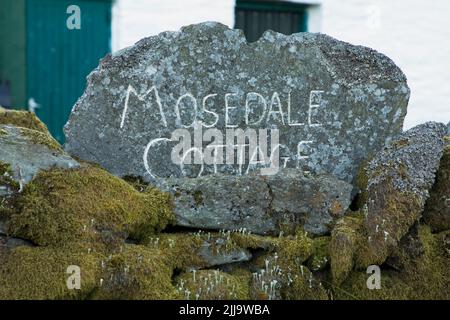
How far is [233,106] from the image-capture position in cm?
412

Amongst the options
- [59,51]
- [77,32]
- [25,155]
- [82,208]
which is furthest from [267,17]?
[82,208]

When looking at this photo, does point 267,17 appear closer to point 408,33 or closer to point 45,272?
point 408,33

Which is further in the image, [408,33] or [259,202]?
[408,33]

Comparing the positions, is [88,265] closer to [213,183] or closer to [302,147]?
[213,183]

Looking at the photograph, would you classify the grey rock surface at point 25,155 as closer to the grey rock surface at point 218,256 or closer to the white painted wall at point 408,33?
the grey rock surface at point 218,256

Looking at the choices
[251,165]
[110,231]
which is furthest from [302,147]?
[110,231]

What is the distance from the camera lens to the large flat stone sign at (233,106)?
4031 mm

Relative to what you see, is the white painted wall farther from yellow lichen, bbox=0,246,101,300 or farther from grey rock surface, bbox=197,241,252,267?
yellow lichen, bbox=0,246,101,300

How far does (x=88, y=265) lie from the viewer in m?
3.27

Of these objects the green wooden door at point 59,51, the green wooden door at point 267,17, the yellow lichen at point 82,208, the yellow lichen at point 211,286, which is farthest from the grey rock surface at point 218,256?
the green wooden door at point 267,17

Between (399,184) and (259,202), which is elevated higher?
(399,184)

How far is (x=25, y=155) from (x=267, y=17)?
472cm

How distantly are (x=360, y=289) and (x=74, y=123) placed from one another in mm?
1761

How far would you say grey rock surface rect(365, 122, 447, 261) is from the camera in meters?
3.55
